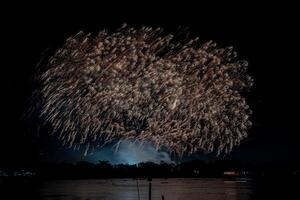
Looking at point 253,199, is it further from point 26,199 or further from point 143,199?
point 26,199

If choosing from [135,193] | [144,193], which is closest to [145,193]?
[144,193]

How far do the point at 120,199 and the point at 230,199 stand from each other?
14.2m

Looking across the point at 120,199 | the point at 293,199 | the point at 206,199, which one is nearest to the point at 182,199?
the point at 206,199

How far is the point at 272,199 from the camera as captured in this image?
58438 millimetres

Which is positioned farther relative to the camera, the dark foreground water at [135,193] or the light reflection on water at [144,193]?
the light reflection on water at [144,193]

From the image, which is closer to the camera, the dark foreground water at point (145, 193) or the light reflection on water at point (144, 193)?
the dark foreground water at point (145, 193)

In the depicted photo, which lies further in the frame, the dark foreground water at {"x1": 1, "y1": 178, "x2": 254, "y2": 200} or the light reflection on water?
the light reflection on water

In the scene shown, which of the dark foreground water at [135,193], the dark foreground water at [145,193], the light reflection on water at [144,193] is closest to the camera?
the dark foreground water at [145,193]

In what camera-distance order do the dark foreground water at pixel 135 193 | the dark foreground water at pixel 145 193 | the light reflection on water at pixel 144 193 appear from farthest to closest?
the light reflection on water at pixel 144 193 → the dark foreground water at pixel 135 193 → the dark foreground water at pixel 145 193

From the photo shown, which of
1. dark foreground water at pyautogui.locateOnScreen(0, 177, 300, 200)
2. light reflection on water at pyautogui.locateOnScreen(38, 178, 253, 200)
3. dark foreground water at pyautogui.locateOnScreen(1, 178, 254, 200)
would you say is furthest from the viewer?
light reflection on water at pyautogui.locateOnScreen(38, 178, 253, 200)

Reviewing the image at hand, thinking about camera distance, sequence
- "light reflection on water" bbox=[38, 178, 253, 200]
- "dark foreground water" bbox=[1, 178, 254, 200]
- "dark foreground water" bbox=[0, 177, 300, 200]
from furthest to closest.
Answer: "light reflection on water" bbox=[38, 178, 253, 200] → "dark foreground water" bbox=[1, 178, 254, 200] → "dark foreground water" bbox=[0, 177, 300, 200]

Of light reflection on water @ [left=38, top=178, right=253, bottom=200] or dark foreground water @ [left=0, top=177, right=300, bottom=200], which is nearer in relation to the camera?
dark foreground water @ [left=0, top=177, right=300, bottom=200]

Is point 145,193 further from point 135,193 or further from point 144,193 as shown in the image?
point 135,193

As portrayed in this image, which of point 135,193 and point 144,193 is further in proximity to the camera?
point 135,193
